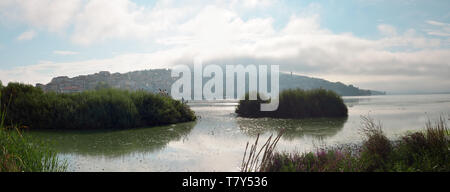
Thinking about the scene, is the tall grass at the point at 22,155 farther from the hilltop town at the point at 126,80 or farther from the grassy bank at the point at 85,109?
the hilltop town at the point at 126,80

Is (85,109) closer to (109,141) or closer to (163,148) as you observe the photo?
A: (109,141)

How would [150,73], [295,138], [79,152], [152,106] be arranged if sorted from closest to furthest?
[79,152], [295,138], [152,106], [150,73]

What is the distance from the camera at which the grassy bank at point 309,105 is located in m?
16.0

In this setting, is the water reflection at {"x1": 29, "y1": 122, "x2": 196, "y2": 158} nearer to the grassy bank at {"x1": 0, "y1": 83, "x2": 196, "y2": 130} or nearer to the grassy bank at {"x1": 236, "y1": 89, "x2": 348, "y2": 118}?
the grassy bank at {"x1": 0, "y1": 83, "x2": 196, "y2": 130}

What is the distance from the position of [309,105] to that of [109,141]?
34.5ft

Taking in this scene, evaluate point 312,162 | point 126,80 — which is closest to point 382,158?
point 312,162

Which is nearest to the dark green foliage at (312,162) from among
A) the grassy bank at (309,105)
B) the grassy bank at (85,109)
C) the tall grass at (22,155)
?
the tall grass at (22,155)

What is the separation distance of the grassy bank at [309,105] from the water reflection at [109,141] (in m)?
7.62

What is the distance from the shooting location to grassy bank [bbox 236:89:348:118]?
52.5 feet

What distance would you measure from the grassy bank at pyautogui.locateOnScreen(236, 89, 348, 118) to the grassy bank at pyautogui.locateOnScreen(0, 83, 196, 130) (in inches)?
227
